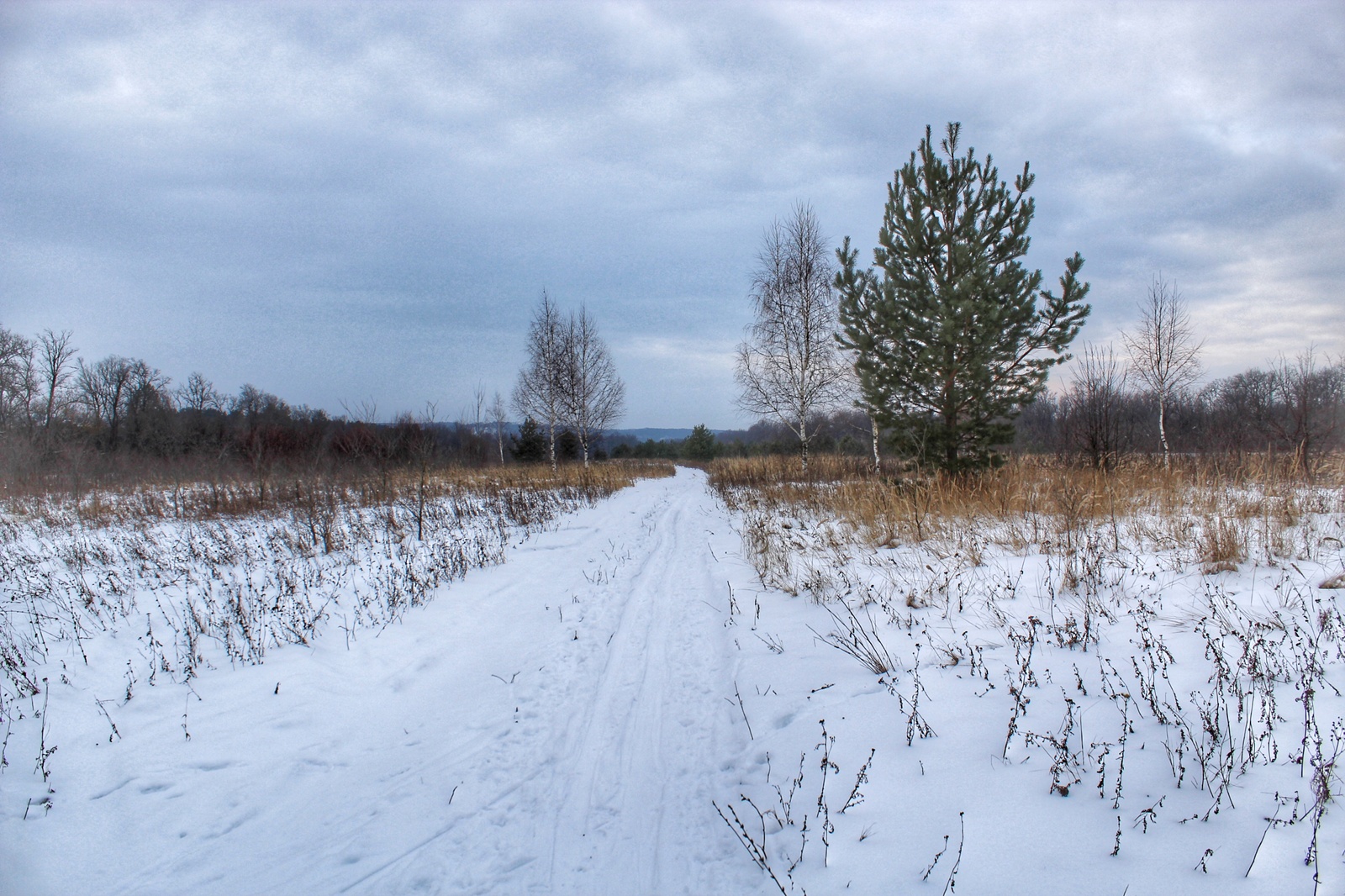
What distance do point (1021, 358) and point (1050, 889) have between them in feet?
29.1

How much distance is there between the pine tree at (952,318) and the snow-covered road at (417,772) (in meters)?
6.27

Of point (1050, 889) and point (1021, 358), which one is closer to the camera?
point (1050, 889)

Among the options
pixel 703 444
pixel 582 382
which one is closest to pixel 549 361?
pixel 582 382

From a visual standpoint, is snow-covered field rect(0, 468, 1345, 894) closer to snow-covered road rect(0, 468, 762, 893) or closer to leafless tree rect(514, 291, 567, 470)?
snow-covered road rect(0, 468, 762, 893)

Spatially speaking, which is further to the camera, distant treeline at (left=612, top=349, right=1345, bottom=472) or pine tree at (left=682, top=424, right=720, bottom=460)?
pine tree at (left=682, top=424, right=720, bottom=460)

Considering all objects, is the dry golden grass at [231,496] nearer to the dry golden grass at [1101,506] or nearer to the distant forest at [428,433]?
the distant forest at [428,433]

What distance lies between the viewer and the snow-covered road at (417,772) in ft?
7.50

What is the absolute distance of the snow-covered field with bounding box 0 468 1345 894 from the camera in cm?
211

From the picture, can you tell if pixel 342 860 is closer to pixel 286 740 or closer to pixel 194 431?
pixel 286 740

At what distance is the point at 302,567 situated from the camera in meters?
7.27

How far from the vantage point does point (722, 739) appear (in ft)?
10.8

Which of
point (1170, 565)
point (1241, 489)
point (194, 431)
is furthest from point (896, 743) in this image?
point (194, 431)

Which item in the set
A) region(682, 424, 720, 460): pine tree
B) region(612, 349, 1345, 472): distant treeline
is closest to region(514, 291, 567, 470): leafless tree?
region(612, 349, 1345, 472): distant treeline

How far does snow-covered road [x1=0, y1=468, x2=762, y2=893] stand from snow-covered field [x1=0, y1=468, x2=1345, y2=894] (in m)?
0.02
